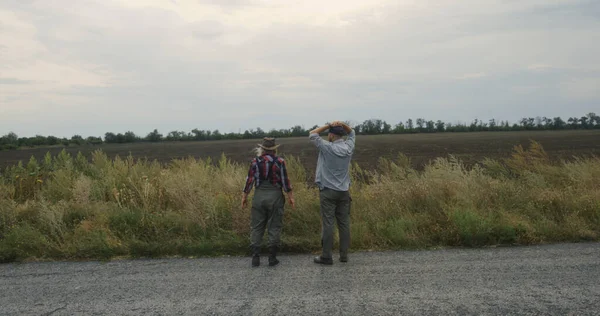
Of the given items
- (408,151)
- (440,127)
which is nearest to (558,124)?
(440,127)

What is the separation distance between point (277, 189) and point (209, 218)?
225cm

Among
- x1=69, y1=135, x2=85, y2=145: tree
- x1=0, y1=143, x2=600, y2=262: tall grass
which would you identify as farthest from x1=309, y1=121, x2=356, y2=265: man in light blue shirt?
x1=69, y1=135, x2=85, y2=145: tree

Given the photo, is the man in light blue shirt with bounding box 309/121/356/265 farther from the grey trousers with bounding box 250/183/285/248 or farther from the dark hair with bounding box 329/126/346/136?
the grey trousers with bounding box 250/183/285/248

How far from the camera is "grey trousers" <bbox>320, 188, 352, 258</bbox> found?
6.36 m

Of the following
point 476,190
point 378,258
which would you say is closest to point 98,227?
point 378,258

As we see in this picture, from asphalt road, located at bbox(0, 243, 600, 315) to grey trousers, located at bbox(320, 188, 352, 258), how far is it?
1.09 feet

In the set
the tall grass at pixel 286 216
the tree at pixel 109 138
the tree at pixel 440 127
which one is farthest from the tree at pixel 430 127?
the tall grass at pixel 286 216

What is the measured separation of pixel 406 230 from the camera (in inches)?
291

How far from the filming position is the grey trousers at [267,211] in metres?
6.53

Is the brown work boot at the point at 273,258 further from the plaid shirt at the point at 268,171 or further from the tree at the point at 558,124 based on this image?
the tree at the point at 558,124

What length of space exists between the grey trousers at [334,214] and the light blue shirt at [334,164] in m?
0.11

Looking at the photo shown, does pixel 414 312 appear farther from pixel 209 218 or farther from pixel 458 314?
pixel 209 218

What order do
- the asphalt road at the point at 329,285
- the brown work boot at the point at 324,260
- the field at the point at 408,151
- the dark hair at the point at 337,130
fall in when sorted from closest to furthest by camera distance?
the asphalt road at the point at 329,285 < the brown work boot at the point at 324,260 < the dark hair at the point at 337,130 < the field at the point at 408,151

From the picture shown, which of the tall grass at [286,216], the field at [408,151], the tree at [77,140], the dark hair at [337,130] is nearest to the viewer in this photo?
the dark hair at [337,130]
